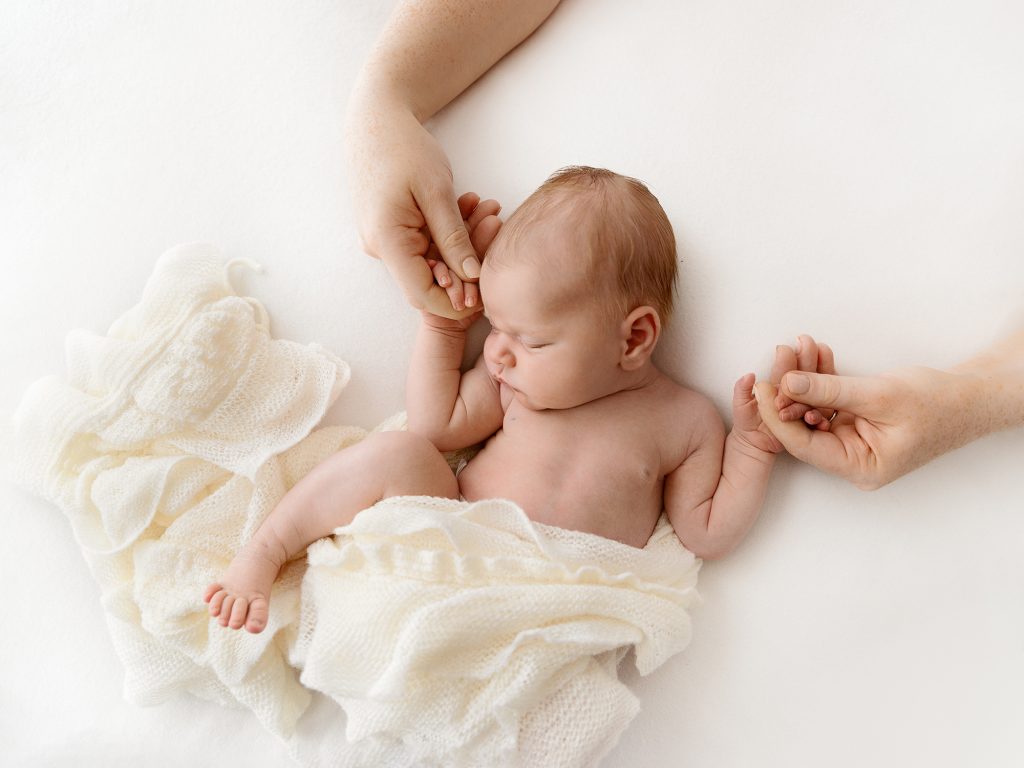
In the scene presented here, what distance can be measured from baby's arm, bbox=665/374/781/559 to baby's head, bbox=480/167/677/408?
0.50 ft

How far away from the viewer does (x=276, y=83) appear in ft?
4.49

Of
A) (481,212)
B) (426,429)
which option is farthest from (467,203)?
(426,429)

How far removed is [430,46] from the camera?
4.25ft

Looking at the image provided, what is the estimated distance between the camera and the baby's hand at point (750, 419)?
3.85ft

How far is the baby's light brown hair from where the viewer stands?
3.65 feet

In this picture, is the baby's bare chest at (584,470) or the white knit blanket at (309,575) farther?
the baby's bare chest at (584,470)

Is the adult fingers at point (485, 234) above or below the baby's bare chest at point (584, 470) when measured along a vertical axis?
above

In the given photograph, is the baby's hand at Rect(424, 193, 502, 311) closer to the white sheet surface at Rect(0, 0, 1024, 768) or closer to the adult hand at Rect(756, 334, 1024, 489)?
the white sheet surface at Rect(0, 0, 1024, 768)

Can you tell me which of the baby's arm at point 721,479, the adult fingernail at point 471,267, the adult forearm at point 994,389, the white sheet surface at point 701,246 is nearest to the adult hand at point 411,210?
the adult fingernail at point 471,267

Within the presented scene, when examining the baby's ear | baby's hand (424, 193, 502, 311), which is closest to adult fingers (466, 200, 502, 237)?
baby's hand (424, 193, 502, 311)

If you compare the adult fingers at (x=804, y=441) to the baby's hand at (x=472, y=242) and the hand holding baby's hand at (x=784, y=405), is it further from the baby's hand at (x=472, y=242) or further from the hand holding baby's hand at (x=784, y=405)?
the baby's hand at (x=472, y=242)

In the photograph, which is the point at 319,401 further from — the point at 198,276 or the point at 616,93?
the point at 616,93

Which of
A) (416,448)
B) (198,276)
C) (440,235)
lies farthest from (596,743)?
(198,276)

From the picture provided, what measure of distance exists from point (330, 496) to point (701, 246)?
67 centimetres
